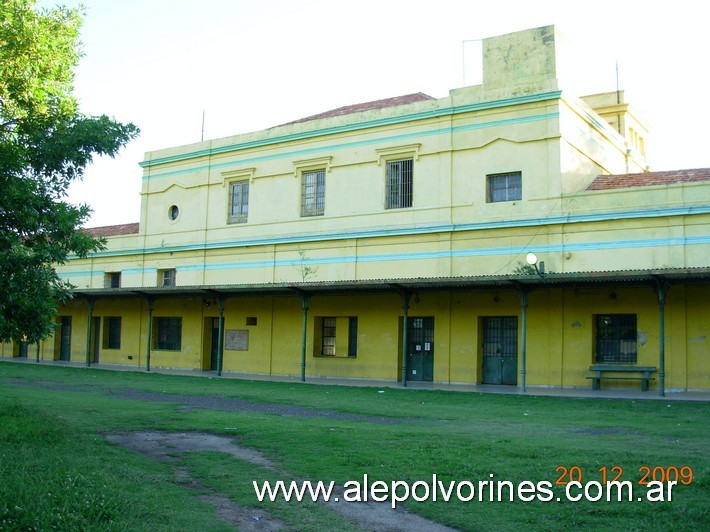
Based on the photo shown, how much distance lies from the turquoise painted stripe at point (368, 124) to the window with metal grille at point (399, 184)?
1352 millimetres

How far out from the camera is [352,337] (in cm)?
2383

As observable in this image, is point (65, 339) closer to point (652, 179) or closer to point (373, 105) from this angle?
point (373, 105)

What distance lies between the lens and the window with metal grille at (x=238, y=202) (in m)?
27.0

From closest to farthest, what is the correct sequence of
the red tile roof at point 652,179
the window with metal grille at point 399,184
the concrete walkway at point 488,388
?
the concrete walkway at point 488,388 → the red tile roof at point 652,179 → the window with metal grille at point 399,184

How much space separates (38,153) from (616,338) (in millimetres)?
15037

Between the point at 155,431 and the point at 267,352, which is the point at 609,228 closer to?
the point at 267,352

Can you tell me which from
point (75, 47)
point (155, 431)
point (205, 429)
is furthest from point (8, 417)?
point (75, 47)

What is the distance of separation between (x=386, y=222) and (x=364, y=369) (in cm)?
465

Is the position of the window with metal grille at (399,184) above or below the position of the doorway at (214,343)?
above

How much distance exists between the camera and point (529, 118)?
21.0 m

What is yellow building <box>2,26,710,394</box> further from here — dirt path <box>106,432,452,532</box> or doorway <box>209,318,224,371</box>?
dirt path <box>106,432,452,532</box>

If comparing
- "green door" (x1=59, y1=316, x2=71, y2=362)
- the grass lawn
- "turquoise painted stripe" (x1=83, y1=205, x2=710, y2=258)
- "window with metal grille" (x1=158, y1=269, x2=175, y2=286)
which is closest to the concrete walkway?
the grass lawn

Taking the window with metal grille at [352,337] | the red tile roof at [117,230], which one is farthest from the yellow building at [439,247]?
the red tile roof at [117,230]

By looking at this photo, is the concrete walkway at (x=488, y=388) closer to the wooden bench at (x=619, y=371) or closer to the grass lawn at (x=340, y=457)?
the wooden bench at (x=619, y=371)
